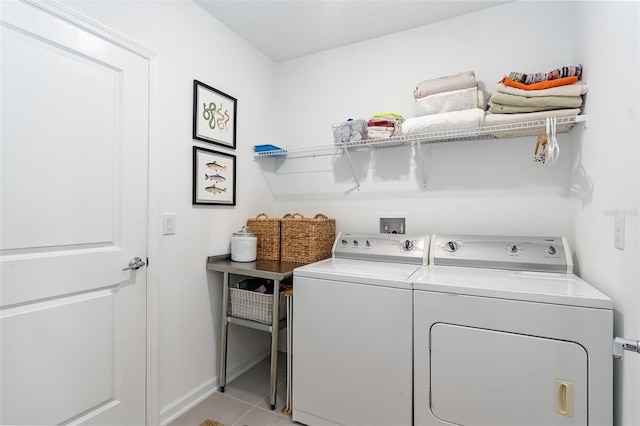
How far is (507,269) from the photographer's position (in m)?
1.65

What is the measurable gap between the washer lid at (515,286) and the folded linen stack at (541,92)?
2.89 ft

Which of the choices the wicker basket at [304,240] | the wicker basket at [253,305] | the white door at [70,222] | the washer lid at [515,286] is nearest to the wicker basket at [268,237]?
the wicker basket at [304,240]

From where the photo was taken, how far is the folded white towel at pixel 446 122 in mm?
1694

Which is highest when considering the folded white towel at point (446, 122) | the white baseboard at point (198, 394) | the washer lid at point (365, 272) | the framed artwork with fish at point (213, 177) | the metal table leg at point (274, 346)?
the folded white towel at point (446, 122)

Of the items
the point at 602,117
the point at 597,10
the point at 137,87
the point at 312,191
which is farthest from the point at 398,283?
the point at 137,87

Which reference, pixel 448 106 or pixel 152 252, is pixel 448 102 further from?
pixel 152 252

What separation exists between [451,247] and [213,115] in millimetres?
1774

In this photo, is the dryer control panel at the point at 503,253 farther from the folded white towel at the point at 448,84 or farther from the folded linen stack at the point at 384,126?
the folded white towel at the point at 448,84

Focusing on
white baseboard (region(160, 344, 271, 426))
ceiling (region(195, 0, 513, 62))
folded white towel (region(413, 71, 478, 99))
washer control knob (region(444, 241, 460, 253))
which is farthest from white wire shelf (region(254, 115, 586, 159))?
white baseboard (region(160, 344, 271, 426))

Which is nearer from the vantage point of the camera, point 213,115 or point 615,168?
point 615,168

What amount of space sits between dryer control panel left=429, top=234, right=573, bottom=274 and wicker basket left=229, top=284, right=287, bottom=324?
1.03m

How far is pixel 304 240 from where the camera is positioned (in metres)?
2.08

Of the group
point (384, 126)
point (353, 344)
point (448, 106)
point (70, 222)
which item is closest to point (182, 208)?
point (70, 222)

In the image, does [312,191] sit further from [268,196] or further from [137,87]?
[137,87]
